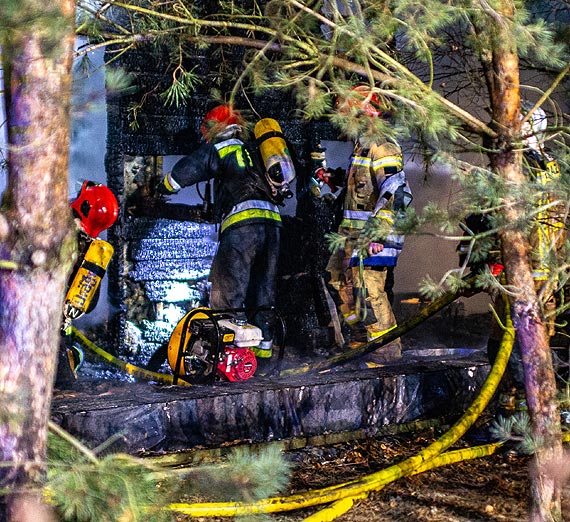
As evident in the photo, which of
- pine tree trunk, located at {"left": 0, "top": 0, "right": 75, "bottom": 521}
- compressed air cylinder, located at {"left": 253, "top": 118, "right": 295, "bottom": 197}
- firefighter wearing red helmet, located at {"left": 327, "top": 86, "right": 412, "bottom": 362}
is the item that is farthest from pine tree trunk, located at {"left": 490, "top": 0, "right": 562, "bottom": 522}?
compressed air cylinder, located at {"left": 253, "top": 118, "right": 295, "bottom": 197}

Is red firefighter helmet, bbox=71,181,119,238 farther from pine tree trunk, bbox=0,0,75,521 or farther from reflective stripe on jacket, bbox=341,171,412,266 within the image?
pine tree trunk, bbox=0,0,75,521

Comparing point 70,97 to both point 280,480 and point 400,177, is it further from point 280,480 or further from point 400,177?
point 400,177

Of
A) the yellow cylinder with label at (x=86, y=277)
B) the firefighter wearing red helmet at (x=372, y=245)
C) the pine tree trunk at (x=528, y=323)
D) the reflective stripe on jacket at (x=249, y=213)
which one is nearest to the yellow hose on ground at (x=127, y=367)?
the yellow cylinder with label at (x=86, y=277)

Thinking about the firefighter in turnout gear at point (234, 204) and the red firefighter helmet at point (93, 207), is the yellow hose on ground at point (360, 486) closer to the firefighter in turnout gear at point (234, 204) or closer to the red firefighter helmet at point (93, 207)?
the firefighter in turnout gear at point (234, 204)

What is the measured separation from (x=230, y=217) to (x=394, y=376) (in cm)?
212

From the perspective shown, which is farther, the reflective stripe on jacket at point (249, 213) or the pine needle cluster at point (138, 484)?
the reflective stripe on jacket at point (249, 213)

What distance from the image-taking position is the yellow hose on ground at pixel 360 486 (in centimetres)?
321

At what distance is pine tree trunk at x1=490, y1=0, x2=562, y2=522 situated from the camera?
3.18 metres

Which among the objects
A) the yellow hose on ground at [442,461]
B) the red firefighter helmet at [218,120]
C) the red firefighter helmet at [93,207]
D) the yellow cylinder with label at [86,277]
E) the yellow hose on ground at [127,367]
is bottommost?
the yellow hose on ground at [442,461]

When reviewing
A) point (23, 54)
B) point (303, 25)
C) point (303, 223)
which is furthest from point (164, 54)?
point (23, 54)

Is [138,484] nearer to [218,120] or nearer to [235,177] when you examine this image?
[235,177]

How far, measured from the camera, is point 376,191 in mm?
6570

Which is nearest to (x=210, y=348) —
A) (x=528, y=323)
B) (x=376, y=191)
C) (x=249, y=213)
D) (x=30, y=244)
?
(x=249, y=213)

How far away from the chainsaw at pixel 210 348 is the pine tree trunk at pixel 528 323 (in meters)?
2.30
